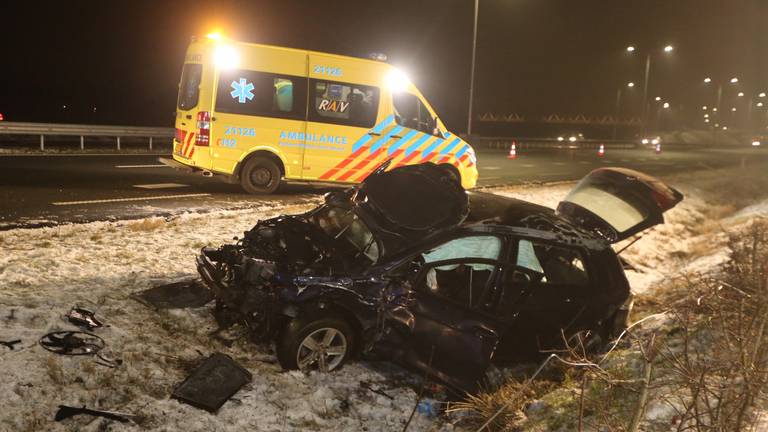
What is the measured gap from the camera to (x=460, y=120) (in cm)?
4275

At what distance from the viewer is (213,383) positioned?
423 cm

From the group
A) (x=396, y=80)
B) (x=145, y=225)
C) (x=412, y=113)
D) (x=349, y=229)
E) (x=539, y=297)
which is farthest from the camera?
(x=412, y=113)

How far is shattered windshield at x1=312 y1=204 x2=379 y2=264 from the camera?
480 centimetres

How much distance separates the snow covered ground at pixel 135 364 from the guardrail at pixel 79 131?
416 inches

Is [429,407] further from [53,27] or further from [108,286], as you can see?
[53,27]

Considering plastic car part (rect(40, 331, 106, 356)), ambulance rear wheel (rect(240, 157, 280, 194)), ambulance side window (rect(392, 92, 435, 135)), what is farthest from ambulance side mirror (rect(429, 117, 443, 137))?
plastic car part (rect(40, 331, 106, 356))

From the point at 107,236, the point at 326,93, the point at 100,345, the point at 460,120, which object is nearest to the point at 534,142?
the point at 460,120

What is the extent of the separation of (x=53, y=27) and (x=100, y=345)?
1722 inches

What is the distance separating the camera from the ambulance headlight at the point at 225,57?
10.3m

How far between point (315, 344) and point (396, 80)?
25.7 feet

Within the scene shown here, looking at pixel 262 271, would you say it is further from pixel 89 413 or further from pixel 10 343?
pixel 10 343

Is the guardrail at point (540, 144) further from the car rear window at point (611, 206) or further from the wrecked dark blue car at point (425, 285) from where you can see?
the wrecked dark blue car at point (425, 285)

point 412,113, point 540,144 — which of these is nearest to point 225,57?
point 412,113

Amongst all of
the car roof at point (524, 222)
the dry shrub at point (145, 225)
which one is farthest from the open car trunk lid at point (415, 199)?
the dry shrub at point (145, 225)
